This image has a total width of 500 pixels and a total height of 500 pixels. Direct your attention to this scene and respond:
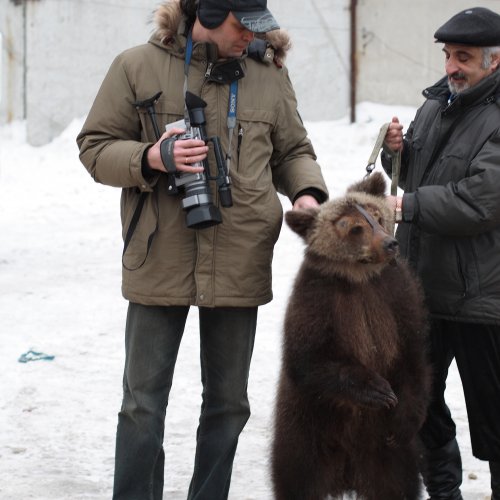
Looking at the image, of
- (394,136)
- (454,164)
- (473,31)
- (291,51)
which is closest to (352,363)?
(454,164)

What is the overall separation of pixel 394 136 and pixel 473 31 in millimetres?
557

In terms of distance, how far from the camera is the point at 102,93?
3.82m

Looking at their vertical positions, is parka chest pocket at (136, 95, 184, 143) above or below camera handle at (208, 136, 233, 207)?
above

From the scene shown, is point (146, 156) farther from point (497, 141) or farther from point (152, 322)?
point (497, 141)

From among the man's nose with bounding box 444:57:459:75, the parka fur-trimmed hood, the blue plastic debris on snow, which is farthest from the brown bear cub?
the blue plastic debris on snow

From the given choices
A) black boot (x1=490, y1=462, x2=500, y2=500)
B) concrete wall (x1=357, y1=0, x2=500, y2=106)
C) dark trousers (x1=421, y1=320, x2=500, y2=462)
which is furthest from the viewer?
concrete wall (x1=357, y1=0, x2=500, y2=106)

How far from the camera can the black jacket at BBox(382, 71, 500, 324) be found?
12.8ft

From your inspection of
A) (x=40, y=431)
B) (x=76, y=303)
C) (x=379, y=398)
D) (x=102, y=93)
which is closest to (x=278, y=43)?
(x=102, y=93)

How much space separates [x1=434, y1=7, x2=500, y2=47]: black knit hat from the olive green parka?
76cm

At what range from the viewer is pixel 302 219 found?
149 inches

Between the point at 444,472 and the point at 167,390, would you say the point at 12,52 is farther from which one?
the point at 444,472

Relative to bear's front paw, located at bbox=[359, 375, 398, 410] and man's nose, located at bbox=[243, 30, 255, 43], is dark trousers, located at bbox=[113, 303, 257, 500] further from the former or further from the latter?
man's nose, located at bbox=[243, 30, 255, 43]

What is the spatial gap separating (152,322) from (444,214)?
1.23 metres

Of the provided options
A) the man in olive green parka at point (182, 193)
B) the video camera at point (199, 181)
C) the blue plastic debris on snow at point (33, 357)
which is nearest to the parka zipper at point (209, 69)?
the man in olive green parka at point (182, 193)
